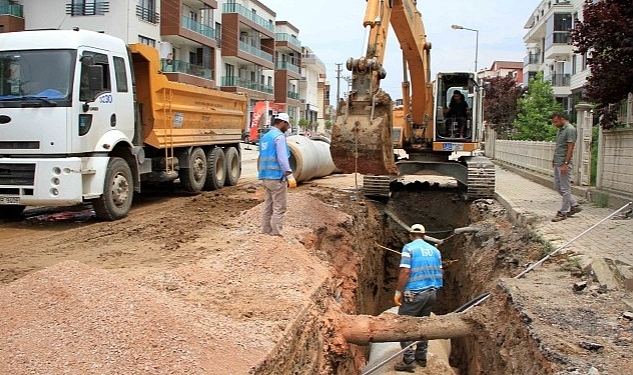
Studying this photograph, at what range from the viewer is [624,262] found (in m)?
6.79

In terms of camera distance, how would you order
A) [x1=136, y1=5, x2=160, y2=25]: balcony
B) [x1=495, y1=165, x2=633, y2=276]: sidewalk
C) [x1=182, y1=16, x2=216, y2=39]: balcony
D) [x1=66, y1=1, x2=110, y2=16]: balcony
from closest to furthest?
[x1=495, y1=165, x2=633, y2=276]: sidewalk < [x1=66, y1=1, x2=110, y2=16]: balcony < [x1=136, y1=5, x2=160, y2=25]: balcony < [x1=182, y1=16, x2=216, y2=39]: balcony

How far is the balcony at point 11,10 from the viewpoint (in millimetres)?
31828

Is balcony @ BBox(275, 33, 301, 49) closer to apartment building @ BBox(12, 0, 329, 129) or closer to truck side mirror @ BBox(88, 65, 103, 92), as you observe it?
apartment building @ BBox(12, 0, 329, 129)

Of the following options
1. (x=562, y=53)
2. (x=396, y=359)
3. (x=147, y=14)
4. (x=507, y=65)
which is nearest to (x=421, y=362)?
(x=396, y=359)

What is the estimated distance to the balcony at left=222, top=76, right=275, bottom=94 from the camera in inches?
1783

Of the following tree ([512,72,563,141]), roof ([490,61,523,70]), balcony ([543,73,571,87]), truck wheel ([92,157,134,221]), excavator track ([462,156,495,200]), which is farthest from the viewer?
roof ([490,61,523,70])

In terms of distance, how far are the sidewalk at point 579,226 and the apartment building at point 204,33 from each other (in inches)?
383

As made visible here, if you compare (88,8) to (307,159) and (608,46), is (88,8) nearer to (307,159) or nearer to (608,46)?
(307,159)

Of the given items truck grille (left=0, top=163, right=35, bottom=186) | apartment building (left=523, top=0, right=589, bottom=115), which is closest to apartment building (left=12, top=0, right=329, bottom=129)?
truck grille (left=0, top=163, right=35, bottom=186)

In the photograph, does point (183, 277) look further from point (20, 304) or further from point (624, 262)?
point (624, 262)

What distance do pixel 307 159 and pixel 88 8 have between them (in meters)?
21.4

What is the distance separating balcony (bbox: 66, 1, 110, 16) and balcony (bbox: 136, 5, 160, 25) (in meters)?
1.73

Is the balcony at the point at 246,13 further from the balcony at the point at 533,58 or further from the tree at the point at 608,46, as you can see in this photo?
the tree at the point at 608,46

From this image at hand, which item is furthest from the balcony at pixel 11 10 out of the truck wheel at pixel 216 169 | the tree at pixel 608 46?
the tree at pixel 608 46
